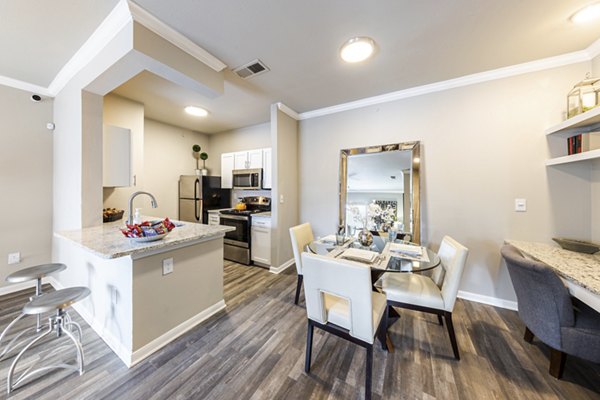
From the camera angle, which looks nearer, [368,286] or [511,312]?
[368,286]

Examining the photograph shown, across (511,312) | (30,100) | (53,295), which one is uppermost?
(30,100)

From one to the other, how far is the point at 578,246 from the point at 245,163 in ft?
14.9

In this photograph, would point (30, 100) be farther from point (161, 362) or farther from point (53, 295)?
point (161, 362)

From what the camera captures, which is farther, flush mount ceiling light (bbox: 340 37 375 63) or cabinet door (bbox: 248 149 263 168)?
cabinet door (bbox: 248 149 263 168)

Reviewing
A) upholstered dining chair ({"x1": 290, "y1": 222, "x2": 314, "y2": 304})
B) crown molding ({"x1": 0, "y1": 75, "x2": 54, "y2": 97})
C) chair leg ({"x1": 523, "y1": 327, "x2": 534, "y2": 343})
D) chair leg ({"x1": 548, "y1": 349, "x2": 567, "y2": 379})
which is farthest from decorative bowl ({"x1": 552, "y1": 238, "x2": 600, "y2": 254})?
crown molding ({"x1": 0, "y1": 75, "x2": 54, "y2": 97})

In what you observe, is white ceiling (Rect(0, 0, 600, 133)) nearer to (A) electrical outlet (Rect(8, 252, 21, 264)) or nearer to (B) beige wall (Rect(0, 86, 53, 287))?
(B) beige wall (Rect(0, 86, 53, 287))

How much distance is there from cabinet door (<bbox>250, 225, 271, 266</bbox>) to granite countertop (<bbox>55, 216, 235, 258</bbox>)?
4.24 ft

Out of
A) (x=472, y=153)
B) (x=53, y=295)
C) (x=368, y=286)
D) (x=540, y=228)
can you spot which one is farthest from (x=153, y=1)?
(x=540, y=228)

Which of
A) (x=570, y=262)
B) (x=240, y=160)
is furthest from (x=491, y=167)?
(x=240, y=160)

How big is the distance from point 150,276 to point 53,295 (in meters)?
0.65

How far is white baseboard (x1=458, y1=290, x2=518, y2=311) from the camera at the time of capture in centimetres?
237

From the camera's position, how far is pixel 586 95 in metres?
1.89

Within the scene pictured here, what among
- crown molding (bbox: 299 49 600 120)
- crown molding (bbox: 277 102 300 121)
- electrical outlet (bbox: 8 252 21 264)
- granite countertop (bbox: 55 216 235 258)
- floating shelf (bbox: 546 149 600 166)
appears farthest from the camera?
crown molding (bbox: 277 102 300 121)

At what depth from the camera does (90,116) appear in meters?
2.24
